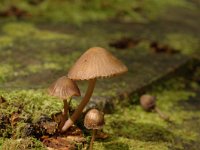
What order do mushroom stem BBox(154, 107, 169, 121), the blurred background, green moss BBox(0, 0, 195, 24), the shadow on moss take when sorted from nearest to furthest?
the shadow on moss → mushroom stem BBox(154, 107, 169, 121) → the blurred background → green moss BBox(0, 0, 195, 24)

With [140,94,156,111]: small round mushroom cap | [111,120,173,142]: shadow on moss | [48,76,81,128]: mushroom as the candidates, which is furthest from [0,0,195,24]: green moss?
[48,76,81,128]: mushroom

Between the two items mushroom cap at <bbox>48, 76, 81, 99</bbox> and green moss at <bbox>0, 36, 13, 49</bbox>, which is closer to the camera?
mushroom cap at <bbox>48, 76, 81, 99</bbox>

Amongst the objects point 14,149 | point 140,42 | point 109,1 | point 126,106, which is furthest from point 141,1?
point 14,149

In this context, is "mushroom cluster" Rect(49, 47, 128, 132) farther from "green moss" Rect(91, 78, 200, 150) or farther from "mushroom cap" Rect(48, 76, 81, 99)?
"green moss" Rect(91, 78, 200, 150)

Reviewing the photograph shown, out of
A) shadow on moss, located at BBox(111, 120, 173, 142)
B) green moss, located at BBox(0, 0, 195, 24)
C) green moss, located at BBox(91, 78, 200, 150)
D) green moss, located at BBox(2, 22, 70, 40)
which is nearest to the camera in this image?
green moss, located at BBox(91, 78, 200, 150)

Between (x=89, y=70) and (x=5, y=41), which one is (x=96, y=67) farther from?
(x=5, y=41)

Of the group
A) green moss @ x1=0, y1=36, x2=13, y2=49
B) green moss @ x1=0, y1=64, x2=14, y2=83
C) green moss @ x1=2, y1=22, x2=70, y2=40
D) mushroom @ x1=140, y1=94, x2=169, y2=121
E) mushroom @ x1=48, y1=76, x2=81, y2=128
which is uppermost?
green moss @ x1=2, y1=22, x2=70, y2=40

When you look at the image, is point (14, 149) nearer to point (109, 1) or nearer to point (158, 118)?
point (158, 118)
